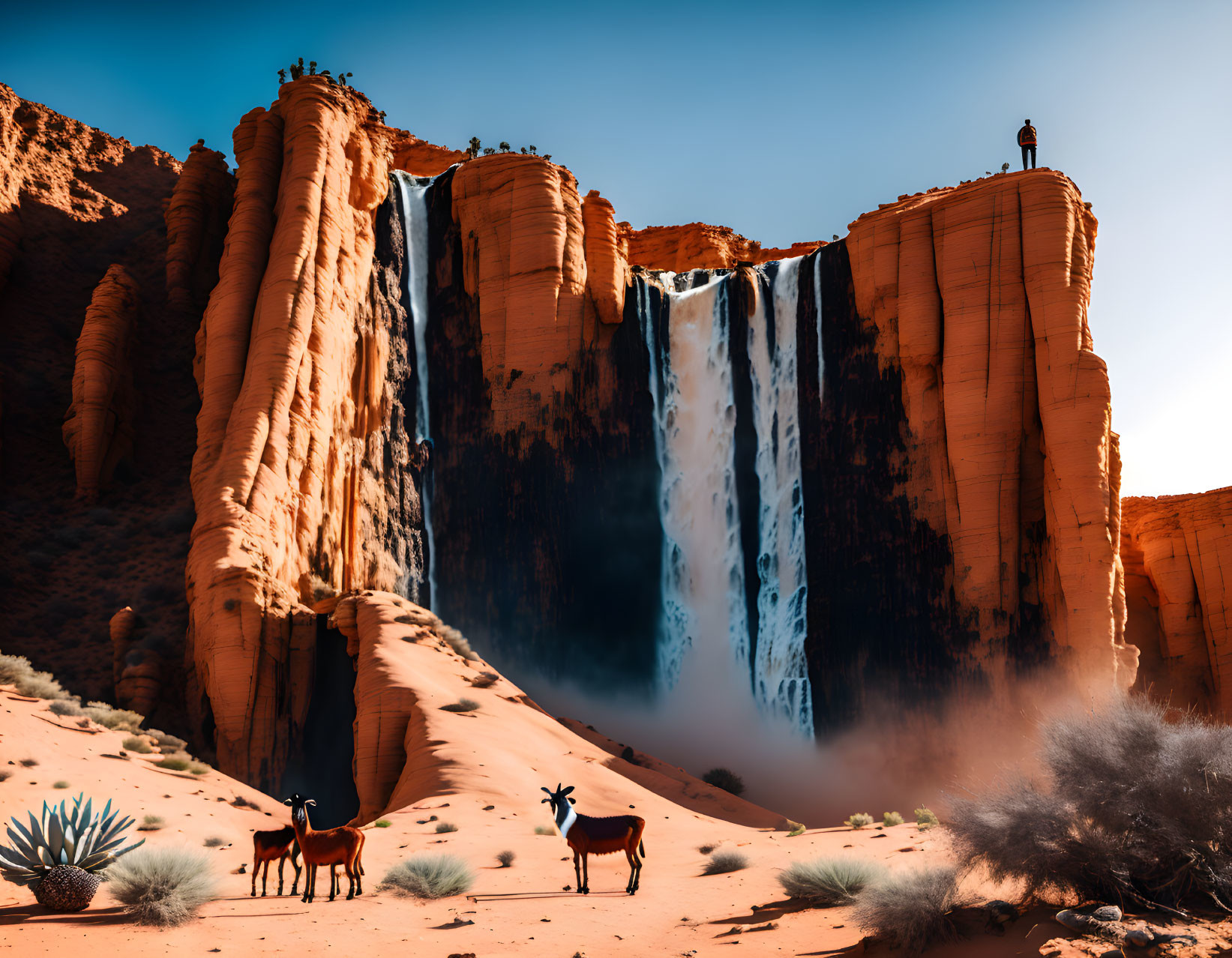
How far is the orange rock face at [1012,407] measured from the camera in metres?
25.8

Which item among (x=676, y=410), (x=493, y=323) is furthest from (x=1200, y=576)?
(x=493, y=323)

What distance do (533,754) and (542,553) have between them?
14.2 m

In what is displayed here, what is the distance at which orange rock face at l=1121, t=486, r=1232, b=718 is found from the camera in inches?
1334

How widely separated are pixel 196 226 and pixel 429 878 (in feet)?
94.3

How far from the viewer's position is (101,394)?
85.7 ft

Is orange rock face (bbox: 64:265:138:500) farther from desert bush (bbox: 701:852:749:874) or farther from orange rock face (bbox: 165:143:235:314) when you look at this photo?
desert bush (bbox: 701:852:749:874)

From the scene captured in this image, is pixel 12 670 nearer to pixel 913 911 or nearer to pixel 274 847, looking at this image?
pixel 274 847

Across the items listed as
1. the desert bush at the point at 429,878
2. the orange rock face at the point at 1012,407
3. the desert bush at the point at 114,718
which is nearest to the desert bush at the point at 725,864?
the desert bush at the point at 429,878

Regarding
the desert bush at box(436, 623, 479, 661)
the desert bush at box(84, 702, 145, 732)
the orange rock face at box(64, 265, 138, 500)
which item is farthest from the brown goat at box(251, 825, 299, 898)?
the orange rock face at box(64, 265, 138, 500)

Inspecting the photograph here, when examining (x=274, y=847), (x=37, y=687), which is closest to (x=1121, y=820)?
(x=274, y=847)

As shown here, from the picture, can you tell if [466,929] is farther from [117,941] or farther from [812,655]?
[812,655]

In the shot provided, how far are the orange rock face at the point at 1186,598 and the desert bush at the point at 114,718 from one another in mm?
33161

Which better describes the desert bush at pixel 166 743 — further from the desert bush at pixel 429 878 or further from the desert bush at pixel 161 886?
the desert bush at pixel 161 886

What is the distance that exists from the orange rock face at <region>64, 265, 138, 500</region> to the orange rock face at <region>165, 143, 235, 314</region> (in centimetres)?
314
